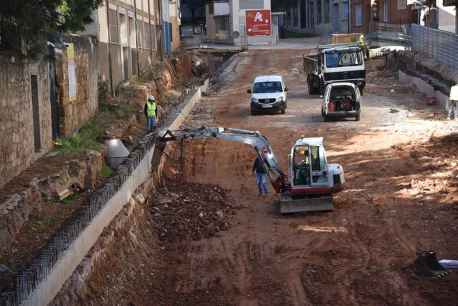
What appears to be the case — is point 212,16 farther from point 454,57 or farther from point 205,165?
point 205,165

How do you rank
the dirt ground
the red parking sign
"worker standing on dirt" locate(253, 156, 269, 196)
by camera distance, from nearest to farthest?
the dirt ground
"worker standing on dirt" locate(253, 156, 269, 196)
the red parking sign

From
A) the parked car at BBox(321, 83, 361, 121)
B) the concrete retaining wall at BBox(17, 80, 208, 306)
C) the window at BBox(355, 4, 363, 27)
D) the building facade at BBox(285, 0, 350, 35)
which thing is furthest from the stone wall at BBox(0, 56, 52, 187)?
the building facade at BBox(285, 0, 350, 35)

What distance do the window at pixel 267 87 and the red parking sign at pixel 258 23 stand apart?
35.5 m

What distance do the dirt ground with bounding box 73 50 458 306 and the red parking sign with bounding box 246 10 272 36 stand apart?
41.1 meters

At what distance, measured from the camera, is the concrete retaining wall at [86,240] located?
10.6 meters

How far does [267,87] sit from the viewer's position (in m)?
37.1

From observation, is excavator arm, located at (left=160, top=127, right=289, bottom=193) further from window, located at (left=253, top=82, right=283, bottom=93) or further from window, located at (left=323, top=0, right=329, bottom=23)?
window, located at (left=323, top=0, right=329, bottom=23)

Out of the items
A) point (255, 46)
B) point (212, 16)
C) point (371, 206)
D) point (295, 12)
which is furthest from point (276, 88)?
point (295, 12)

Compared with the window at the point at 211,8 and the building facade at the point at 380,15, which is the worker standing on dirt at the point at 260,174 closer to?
the building facade at the point at 380,15

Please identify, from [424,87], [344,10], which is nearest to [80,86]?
[424,87]

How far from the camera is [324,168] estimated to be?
764 inches

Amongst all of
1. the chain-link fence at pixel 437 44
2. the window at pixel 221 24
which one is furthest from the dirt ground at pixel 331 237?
the window at pixel 221 24

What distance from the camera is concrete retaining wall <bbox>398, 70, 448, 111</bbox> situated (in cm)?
3556

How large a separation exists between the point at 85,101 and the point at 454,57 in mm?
21393
